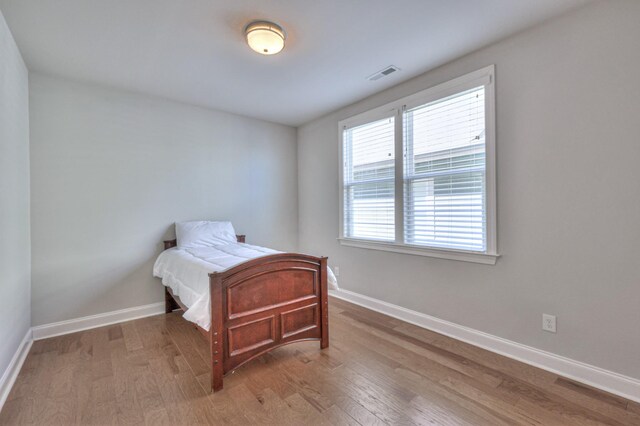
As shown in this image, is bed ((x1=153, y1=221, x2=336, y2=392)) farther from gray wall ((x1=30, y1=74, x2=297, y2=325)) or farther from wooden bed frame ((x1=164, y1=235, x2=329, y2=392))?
gray wall ((x1=30, y1=74, x2=297, y2=325))

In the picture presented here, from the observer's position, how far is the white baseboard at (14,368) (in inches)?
73.2

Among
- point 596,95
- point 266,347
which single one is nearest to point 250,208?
point 266,347

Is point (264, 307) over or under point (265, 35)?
under

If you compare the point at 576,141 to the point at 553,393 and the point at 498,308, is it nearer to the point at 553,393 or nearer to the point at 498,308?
the point at 498,308

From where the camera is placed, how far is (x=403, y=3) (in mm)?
1871

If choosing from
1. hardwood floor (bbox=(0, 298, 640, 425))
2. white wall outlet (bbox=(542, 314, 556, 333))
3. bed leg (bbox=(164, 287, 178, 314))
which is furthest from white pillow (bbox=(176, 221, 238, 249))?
white wall outlet (bbox=(542, 314, 556, 333))

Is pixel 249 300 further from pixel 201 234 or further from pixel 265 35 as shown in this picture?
pixel 265 35

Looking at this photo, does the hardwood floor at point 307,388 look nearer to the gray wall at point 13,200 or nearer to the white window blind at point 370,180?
the gray wall at point 13,200

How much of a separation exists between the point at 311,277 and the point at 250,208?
200 cm

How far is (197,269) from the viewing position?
2.30m

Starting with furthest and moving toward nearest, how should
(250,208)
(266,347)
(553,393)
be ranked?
(250,208), (266,347), (553,393)

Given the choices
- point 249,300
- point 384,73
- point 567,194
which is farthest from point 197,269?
point 567,194

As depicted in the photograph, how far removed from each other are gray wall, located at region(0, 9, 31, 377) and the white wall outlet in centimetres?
376

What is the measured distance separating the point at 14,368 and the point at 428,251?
3.46 m
